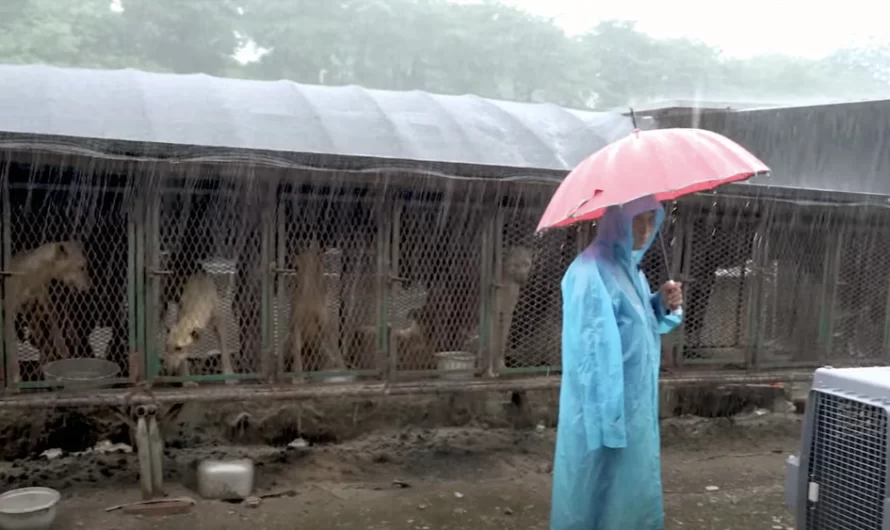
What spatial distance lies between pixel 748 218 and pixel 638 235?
3.19m

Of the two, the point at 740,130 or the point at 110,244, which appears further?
the point at 740,130

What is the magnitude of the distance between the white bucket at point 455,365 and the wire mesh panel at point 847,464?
3228 millimetres

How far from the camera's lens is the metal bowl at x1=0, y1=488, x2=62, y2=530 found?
4027 millimetres

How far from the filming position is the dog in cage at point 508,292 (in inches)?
216

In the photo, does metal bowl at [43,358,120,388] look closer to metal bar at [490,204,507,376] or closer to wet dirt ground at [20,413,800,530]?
wet dirt ground at [20,413,800,530]

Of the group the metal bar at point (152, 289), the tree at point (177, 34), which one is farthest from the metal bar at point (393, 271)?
the tree at point (177, 34)

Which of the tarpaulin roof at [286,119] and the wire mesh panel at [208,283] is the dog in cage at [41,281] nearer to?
the wire mesh panel at [208,283]

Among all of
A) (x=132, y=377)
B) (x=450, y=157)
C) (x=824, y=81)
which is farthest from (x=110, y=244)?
(x=824, y=81)

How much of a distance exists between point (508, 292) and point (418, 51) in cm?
1820

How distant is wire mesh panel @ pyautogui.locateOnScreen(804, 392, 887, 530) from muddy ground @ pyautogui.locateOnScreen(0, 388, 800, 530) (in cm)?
254

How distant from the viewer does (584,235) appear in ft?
18.6

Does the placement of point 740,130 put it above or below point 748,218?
above

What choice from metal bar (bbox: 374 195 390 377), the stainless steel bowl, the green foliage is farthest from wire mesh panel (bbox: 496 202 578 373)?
the green foliage

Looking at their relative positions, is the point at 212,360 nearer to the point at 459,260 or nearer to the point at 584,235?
the point at 459,260
